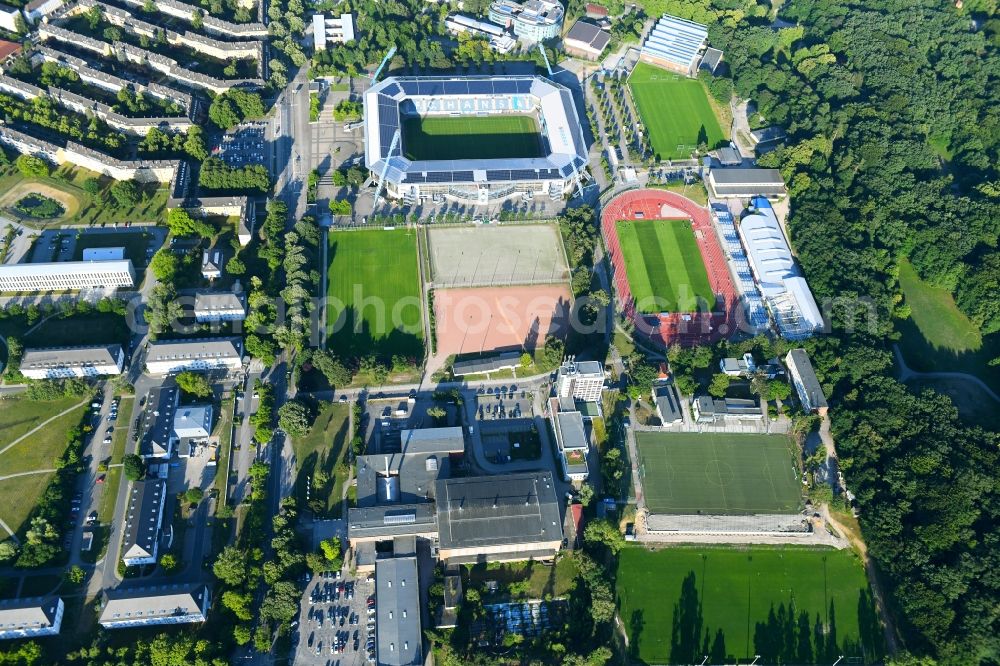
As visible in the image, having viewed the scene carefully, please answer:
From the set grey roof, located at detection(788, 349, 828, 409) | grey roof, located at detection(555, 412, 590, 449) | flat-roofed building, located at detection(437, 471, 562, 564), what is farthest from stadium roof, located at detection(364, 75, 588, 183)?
flat-roofed building, located at detection(437, 471, 562, 564)

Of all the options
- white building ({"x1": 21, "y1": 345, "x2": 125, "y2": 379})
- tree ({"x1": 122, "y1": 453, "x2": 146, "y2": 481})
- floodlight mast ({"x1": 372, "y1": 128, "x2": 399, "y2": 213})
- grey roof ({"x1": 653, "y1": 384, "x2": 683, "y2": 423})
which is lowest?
tree ({"x1": 122, "y1": 453, "x2": 146, "y2": 481})

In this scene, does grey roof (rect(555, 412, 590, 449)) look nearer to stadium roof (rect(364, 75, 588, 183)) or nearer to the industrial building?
stadium roof (rect(364, 75, 588, 183))

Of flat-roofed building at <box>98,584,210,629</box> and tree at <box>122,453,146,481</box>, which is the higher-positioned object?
tree at <box>122,453,146,481</box>

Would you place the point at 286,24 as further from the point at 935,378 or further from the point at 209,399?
the point at 935,378

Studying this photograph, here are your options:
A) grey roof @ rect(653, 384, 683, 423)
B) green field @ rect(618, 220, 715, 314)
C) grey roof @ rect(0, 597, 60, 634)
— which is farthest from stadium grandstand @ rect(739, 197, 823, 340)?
grey roof @ rect(0, 597, 60, 634)

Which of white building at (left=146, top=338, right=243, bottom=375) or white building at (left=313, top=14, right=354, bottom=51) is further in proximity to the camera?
white building at (left=313, top=14, right=354, bottom=51)

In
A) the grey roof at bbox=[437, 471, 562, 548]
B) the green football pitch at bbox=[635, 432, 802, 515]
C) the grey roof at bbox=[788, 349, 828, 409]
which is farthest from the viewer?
the grey roof at bbox=[788, 349, 828, 409]

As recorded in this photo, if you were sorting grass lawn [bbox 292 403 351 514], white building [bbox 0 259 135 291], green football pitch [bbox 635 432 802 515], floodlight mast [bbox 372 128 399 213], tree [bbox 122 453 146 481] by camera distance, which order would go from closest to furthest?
tree [bbox 122 453 146 481], grass lawn [bbox 292 403 351 514], green football pitch [bbox 635 432 802 515], white building [bbox 0 259 135 291], floodlight mast [bbox 372 128 399 213]

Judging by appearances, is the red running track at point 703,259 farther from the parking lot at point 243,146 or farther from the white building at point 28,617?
the white building at point 28,617
